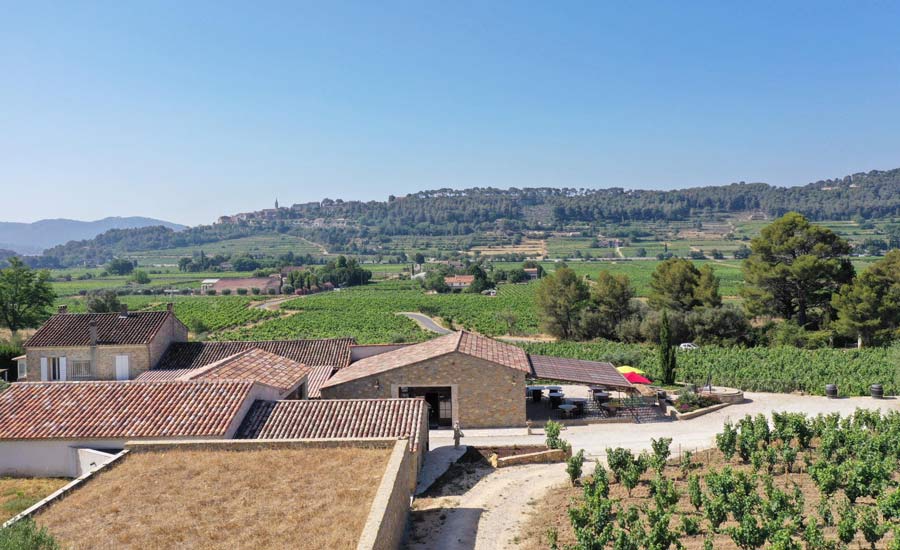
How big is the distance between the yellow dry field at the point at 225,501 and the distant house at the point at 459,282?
321 feet

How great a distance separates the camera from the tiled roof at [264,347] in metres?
30.9

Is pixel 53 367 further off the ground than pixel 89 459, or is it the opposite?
pixel 53 367

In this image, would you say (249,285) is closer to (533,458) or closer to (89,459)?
(89,459)

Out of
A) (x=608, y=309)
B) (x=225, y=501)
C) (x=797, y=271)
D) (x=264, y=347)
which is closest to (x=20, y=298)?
(x=264, y=347)

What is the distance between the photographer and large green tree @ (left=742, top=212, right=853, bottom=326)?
45781 millimetres

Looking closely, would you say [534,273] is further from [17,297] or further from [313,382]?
[313,382]

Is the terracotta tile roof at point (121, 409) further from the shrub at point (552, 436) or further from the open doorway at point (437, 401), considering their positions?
the shrub at point (552, 436)

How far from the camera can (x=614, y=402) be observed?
27.0 meters

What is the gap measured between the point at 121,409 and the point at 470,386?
10.8 metres

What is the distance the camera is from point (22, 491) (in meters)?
16.8

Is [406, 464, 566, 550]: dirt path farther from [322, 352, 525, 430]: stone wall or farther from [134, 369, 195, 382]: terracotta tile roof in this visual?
[134, 369, 195, 382]: terracotta tile roof

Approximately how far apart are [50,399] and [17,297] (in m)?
38.9

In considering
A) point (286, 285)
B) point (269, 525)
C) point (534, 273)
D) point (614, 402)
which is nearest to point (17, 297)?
point (614, 402)

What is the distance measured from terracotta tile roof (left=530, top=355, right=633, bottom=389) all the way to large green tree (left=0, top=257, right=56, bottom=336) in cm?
4218
